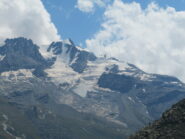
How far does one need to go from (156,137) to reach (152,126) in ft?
42.6

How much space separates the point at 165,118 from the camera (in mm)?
197375

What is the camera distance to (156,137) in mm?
183375

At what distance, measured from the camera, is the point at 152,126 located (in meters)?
196

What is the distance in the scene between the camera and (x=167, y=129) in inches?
7470

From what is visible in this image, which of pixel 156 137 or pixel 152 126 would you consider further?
pixel 152 126

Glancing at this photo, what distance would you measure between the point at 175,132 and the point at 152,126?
13936 millimetres

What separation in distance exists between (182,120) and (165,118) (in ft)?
23.8

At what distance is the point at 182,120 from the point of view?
633 feet

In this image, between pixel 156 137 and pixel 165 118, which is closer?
pixel 156 137

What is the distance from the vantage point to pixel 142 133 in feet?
627

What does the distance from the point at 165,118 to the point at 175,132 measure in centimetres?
1399

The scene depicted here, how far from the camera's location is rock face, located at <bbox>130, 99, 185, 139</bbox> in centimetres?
18262

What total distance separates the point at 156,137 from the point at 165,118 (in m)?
15.9

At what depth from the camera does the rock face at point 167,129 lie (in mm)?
182625
